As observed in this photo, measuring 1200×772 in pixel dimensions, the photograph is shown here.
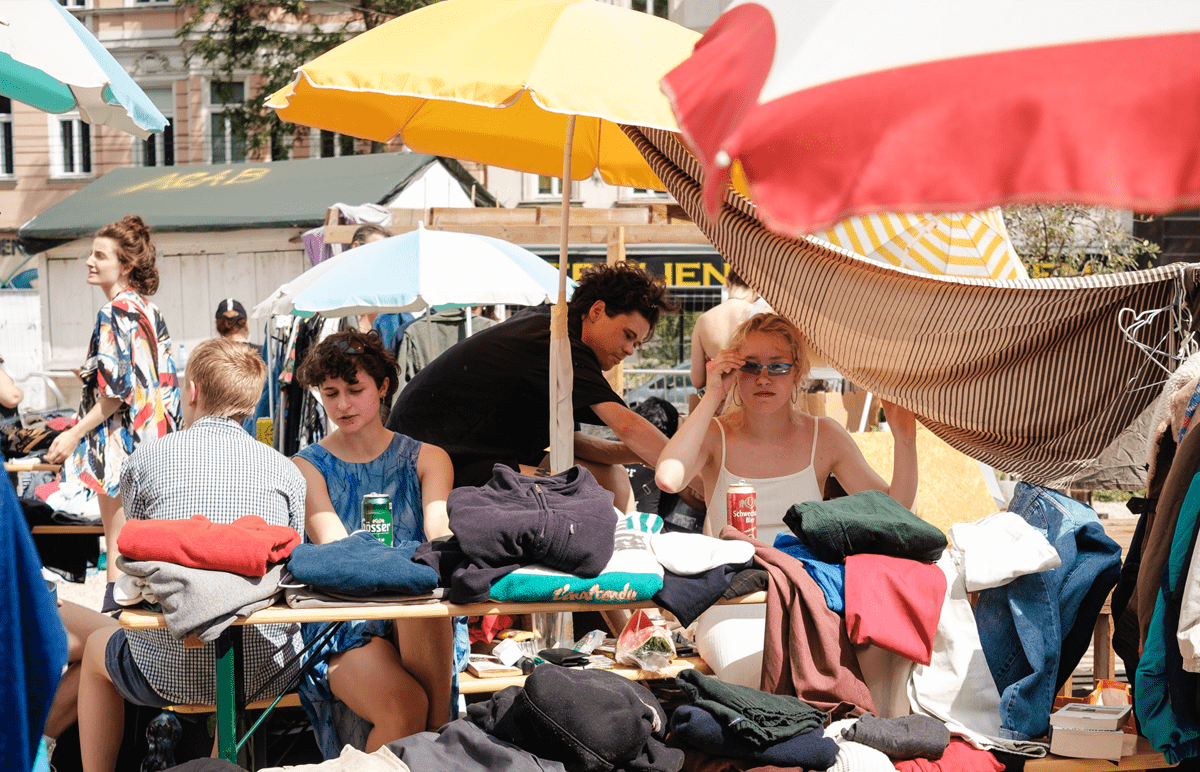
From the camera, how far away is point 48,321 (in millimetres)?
17078

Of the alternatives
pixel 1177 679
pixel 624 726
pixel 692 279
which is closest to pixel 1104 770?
pixel 1177 679

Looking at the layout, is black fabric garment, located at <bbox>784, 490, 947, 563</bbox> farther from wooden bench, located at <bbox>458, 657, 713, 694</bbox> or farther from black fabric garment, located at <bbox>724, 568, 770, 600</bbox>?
wooden bench, located at <bbox>458, 657, 713, 694</bbox>

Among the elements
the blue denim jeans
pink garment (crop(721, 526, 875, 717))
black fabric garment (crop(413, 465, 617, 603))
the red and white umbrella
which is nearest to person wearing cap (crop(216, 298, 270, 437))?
black fabric garment (crop(413, 465, 617, 603))

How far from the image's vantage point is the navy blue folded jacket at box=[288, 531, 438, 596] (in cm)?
282

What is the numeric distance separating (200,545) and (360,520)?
101 centimetres

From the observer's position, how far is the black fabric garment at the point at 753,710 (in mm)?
2818

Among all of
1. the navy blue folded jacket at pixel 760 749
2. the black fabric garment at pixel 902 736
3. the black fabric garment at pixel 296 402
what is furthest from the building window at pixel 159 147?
the black fabric garment at pixel 902 736

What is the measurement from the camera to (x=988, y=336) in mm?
3156

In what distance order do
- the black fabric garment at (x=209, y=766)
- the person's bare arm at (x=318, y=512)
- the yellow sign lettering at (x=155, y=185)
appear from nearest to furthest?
the black fabric garment at (x=209, y=766) < the person's bare arm at (x=318, y=512) < the yellow sign lettering at (x=155, y=185)

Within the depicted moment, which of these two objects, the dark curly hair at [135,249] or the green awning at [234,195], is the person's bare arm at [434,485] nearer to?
the dark curly hair at [135,249]

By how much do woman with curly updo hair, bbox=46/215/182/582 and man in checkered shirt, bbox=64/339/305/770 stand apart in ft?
7.05

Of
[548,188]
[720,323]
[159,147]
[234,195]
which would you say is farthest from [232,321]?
[159,147]

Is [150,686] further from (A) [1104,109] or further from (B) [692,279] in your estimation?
(B) [692,279]

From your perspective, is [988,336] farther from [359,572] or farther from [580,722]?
[359,572]
